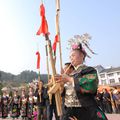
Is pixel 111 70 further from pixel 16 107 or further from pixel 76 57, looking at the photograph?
pixel 76 57

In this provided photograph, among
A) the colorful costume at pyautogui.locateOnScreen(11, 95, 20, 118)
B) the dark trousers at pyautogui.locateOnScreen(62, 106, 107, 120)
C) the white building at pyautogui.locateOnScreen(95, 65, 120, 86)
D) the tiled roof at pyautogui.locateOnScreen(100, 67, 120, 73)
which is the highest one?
the tiled roof at pyautogui.locateOnScreen(100, 67, 120, 73)

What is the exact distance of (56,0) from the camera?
4090 mm

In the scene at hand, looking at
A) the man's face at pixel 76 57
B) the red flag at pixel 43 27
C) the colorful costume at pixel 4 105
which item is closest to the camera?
the red flag at pixel 43 27

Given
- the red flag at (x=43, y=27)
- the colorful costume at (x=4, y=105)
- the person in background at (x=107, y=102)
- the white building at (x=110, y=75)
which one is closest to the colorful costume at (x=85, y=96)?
the red flag at (x=43, y=27)

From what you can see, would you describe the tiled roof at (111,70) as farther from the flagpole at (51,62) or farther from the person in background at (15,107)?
the flagpole at (51,62)

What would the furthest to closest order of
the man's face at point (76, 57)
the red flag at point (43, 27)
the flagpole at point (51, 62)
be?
the man's face at point (76, 57) → the red flag at point (43, 27) → the flagpole at point (51, 62)

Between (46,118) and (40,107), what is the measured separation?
412 millimetres

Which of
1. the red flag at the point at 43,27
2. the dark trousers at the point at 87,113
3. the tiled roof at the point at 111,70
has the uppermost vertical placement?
the tiled roof at the point at 111,70

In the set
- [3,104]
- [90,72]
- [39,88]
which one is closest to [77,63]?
[90,72]

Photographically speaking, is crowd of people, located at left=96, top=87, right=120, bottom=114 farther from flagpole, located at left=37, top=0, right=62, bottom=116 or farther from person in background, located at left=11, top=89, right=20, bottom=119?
flagpole, located at left=37, top=0, right=62, bottom=116

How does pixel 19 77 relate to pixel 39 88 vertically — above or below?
above

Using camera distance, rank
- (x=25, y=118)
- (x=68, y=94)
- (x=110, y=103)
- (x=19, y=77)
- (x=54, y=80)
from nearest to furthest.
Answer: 1. (x=54, y=80)
2. (x=68, y=94)
3. (x=25, y=118)
4. (x=110, y=103)
5. (x=19, y=77)

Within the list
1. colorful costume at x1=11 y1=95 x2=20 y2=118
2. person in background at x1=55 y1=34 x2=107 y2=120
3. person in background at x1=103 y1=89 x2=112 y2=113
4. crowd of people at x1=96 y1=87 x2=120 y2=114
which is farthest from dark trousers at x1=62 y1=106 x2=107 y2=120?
person in background at x1=103 y1=89 x2=112 y2=113

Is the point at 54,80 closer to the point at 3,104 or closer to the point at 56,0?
the point at 56,0
